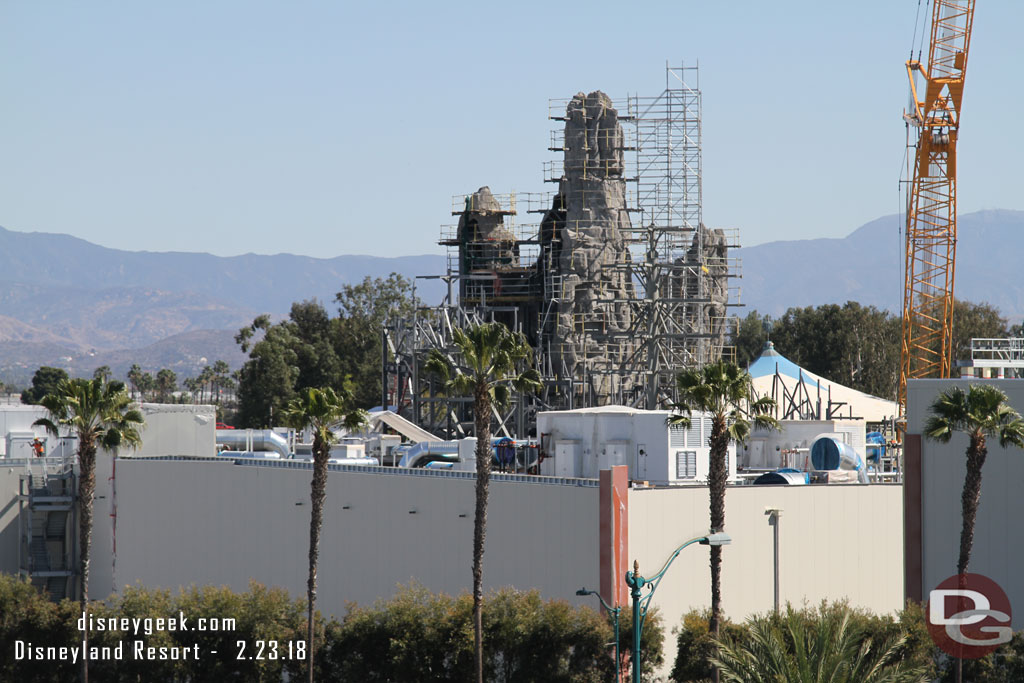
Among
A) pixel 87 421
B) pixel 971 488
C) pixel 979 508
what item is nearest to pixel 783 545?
pixel 979 508

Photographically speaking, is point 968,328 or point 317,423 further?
point 968,328

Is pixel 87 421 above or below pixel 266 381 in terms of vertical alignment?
below

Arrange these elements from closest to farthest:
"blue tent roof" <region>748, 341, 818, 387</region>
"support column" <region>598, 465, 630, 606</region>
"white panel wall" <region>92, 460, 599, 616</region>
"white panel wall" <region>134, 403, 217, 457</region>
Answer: "support column" <region>598, 465, 630, 606</region> → "white panel wall" <region>92, 460, 599, 616</region> → "white panel wall" <region>134, 403, 217, 457</region> → "blue tent roof" <region>748, 341, 818, 387</region>

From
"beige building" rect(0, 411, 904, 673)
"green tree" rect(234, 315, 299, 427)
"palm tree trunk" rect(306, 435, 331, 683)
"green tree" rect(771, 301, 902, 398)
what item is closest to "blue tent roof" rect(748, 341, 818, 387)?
"green tree" rect(771, 301, 902, 398)

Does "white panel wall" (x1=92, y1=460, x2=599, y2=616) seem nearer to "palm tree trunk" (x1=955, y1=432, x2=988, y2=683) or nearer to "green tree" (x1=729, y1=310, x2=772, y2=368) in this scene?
"palm tree trunk" (x1=955, y1=432, x2=988, y2=683)

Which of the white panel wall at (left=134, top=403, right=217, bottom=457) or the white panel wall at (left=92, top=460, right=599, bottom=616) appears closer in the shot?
the white panel wall at (left=92, top=460, right=599, bottom=616)

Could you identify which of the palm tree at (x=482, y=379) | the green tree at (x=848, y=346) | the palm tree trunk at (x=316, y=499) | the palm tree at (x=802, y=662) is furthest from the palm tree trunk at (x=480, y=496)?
the green tree at (x=848, y=346)

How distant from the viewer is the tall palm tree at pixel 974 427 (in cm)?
3541

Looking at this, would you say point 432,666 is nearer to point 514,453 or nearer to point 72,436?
point 514,453

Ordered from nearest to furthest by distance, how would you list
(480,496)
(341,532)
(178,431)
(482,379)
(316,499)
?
(482,379) → (480,496) → (316,499) → (341,532) → (178,431)

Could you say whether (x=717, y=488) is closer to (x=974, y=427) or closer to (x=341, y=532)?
(x=974, y=427)

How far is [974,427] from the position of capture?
1421 inches

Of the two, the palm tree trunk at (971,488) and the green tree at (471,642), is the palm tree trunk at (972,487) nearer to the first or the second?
the palm tree trunk at (971,488)

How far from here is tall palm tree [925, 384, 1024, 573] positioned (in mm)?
35406
